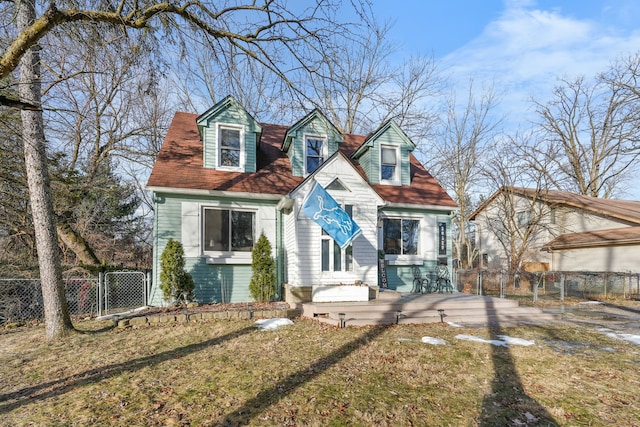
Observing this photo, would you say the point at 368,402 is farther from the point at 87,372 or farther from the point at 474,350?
the point at 87,372

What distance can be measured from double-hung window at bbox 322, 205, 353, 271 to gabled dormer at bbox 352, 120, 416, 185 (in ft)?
13.3

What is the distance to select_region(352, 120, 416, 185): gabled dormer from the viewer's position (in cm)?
1319

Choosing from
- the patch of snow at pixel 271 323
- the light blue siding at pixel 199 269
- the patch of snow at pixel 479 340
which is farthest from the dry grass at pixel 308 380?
the light blue siding at pixel 199 269

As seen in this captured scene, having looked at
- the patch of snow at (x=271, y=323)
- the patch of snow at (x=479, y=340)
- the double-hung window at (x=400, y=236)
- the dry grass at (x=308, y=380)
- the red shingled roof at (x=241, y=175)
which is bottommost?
the patch of snow at (x=479, y=340)

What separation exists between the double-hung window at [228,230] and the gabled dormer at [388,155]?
5.03 meters

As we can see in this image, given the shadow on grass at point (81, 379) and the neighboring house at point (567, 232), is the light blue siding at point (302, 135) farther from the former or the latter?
the neighboring house at point (567, 232)

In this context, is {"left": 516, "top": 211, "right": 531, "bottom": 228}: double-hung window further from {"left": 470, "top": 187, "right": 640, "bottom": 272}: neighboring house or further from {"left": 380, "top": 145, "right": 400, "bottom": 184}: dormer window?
{"left": 380, "top": 145, "right": 400, "bottom": 184}: dormer window

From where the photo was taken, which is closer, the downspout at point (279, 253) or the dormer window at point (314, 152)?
the downspout at point (279, 253)

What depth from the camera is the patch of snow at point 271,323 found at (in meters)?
7.86

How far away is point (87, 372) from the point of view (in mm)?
5195

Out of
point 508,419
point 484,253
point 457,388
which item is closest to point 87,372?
point 457,388

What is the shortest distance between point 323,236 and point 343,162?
92.7 inches

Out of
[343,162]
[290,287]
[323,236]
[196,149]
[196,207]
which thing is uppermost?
[196,149]

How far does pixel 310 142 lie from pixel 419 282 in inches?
253
